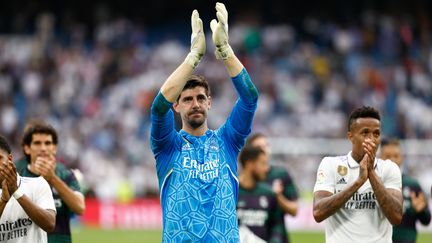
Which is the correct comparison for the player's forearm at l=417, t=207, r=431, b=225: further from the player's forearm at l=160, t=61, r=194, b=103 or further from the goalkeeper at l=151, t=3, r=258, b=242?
the player's forearm at l=160, t=61, r=194, b=103

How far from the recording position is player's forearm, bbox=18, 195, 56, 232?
8188 mm

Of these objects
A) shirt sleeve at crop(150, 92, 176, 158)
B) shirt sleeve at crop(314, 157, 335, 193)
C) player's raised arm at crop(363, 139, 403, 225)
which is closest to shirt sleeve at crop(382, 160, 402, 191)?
player's raised arm at crop(363, 139, 403, 225)

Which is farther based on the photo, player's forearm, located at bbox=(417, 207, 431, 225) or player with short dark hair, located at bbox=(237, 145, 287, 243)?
Result: player with short dark hair, located at bbox=(237, 145, 287, 243)

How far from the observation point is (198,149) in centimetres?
812

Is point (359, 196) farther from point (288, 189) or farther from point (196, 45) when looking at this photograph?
point (288, 189)

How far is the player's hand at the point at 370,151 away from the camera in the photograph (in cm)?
826

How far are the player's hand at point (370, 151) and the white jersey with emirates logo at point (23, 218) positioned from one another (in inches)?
110

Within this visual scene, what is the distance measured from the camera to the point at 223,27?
786 cm

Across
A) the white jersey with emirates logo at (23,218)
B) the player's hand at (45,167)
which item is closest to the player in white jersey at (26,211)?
the white jersey with emirates logo at (23,218)

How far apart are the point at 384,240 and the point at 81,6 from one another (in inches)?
1084

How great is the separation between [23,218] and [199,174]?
1.65 m

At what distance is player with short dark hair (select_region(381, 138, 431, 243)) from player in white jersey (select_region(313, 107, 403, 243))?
2.40m

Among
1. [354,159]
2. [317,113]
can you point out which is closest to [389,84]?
[317,113]

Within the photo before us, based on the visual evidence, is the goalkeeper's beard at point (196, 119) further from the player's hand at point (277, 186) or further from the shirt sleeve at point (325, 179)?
the player's hand at point (277, 186)
